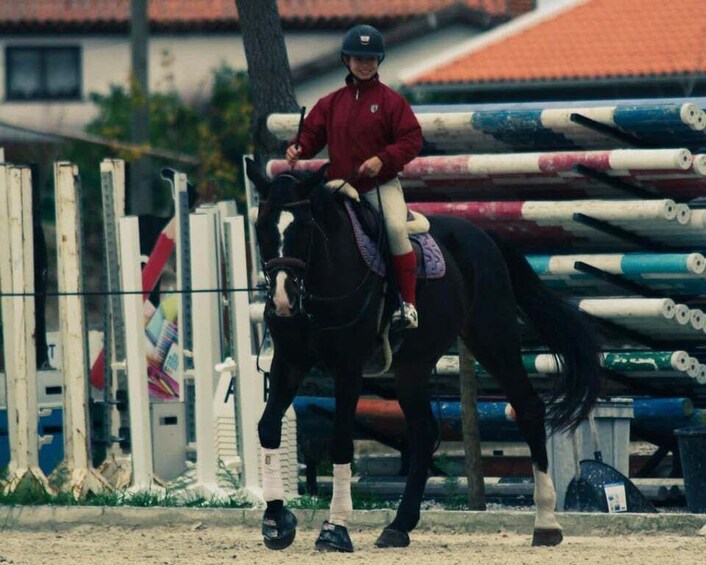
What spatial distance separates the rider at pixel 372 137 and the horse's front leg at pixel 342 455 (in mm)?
385

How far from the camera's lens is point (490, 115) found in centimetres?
1113

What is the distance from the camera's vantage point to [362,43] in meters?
9.37

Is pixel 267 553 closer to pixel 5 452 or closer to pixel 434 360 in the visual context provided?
pixel 434 360

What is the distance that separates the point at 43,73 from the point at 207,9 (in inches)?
161

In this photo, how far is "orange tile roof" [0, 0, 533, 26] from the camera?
3925 cm

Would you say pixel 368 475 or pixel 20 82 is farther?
pixel 20 82

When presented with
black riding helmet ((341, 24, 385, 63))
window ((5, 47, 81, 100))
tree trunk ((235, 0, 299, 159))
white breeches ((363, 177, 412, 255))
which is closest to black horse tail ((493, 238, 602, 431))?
white breeches ((363, 177, 412, 255))

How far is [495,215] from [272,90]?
2.59 meters

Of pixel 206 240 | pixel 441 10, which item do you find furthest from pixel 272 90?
pixel 441 10

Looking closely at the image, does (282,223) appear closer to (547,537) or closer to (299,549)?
(299,549)

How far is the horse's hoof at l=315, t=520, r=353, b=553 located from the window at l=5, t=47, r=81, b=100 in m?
32.5

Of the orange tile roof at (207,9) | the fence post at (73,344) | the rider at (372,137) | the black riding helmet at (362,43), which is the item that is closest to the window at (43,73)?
the orange tile roof at (207,9)

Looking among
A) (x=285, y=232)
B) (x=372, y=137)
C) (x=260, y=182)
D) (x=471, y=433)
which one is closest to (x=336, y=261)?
(x=285, y=232)

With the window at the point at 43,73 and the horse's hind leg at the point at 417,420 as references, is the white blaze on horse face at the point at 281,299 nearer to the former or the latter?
the horse's hind leg at the point at 417,420
